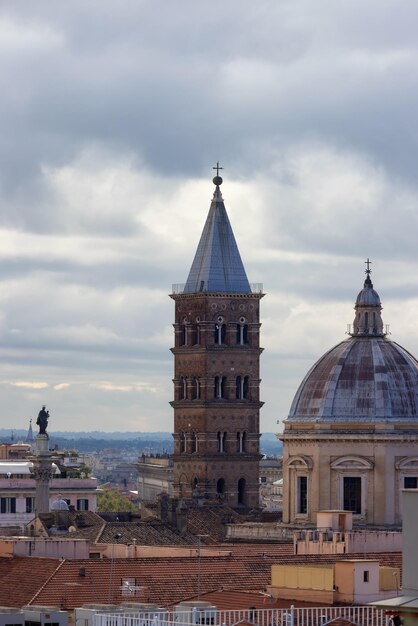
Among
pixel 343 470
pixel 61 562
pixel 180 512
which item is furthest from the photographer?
pixel 180 512

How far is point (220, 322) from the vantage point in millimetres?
178375

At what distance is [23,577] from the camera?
84438 millimetres

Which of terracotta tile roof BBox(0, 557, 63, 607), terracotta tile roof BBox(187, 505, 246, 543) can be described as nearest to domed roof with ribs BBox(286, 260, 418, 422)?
terracotta tile roof BBox(187, 505, 246, 543)

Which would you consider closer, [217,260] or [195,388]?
[217,260]

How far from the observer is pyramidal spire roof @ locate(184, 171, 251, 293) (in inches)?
7008

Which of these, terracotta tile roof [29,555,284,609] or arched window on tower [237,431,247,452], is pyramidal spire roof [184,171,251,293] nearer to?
arched window on tower [237,431,247,452]

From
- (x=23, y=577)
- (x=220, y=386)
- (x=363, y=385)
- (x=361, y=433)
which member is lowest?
(x=23, y=577)

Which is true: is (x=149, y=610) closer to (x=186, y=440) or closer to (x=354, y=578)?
(x=354, y=578)

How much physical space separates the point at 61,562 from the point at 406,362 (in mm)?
34536

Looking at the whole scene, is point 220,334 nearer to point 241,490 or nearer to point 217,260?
point 217,260

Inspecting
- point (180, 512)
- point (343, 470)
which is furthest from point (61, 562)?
point (180, 512)

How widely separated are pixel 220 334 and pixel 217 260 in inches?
183

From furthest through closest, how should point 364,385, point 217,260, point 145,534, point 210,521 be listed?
point 217,260 → point 210,521 → point 145,534 → point 364,385

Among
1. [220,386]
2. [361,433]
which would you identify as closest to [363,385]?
[361,433]
